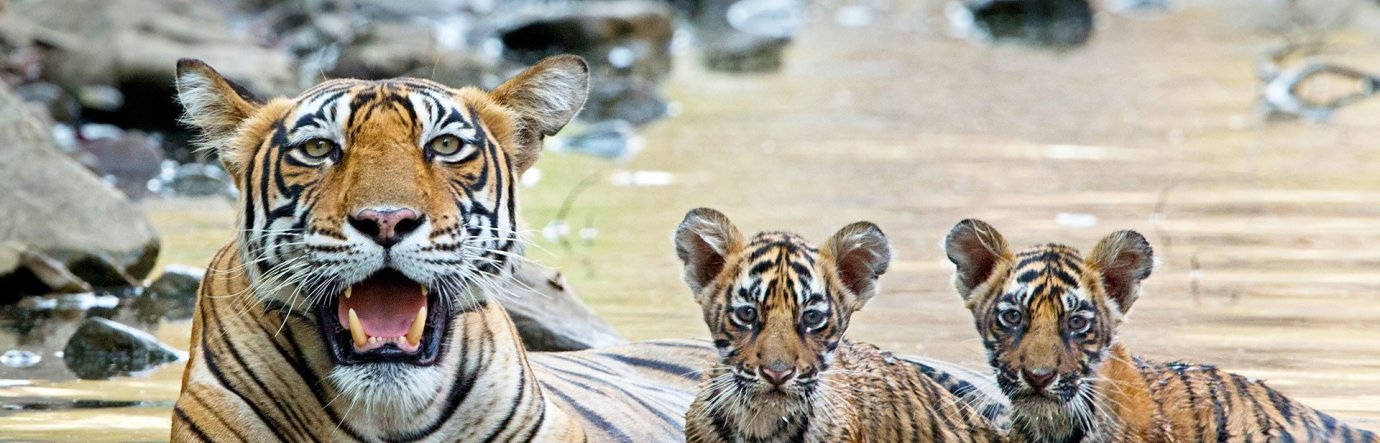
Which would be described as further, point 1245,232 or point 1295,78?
A: point 1295,78

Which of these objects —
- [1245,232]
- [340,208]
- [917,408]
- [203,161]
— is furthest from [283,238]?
[203,161]

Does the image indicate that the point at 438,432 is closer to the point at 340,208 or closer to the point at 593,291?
the point at 340,208

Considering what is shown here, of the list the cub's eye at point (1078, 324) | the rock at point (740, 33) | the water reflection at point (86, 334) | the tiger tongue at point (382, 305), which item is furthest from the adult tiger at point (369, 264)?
the rock at point (740, 33)

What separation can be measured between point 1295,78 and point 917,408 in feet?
33.9

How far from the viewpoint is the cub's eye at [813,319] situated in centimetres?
423

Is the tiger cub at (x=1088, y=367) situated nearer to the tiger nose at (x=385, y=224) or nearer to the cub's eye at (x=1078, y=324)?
the cub's eye at (x=1078, y=324)

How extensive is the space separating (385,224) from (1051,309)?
1.54 metres

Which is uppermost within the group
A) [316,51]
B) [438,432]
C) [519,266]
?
[316,51]

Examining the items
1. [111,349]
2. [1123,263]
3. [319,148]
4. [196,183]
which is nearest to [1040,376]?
[1123,263]

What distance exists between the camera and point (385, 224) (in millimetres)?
3785

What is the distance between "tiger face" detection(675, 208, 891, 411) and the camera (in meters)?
4.19

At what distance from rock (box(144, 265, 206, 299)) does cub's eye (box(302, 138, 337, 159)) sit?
3.91 meters

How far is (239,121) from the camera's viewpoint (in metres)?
4.23

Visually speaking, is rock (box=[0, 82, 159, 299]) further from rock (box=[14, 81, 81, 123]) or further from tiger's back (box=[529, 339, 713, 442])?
rock (box=[14, 81, 81, 123])
